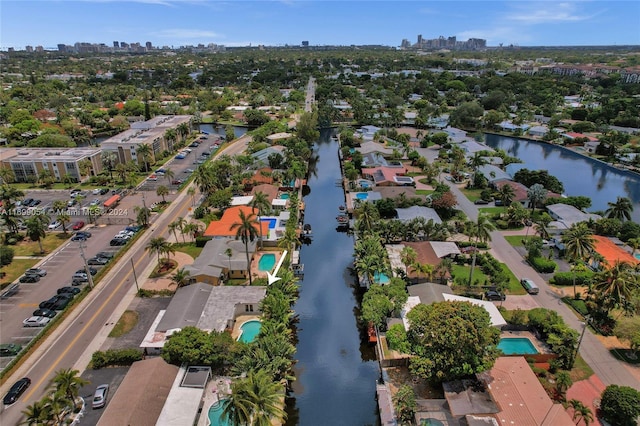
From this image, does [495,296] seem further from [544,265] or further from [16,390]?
[16,390]

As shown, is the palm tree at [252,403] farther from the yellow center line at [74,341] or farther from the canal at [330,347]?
the yellow center line at [74,341]

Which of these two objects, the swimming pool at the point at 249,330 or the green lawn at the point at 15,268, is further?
the green lawn at the point at 15,268

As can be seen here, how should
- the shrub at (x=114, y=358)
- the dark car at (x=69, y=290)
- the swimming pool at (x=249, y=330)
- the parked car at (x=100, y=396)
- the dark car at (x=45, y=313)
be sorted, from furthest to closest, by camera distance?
1. the dark car at (x=69, y=290)
2. the dark car at (x=45, y=313)
3. the swimming pool at (x=249, y=330)
4. the shrub at (x=114, y=358)
5. the parked car at (x=100, y=396)

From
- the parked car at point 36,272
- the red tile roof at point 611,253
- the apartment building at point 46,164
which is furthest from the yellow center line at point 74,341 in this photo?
the red tile roof at point 611,253

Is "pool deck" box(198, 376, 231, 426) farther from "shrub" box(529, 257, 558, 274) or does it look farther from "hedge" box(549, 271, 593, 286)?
"shrub" box(529, 257, 558, 274)

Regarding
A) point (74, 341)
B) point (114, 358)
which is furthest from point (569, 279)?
point (74, 341)

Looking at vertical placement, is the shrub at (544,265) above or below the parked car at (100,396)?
above

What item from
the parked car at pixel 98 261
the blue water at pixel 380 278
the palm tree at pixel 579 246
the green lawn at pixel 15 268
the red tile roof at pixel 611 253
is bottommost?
the blue water at pixel 380 278
